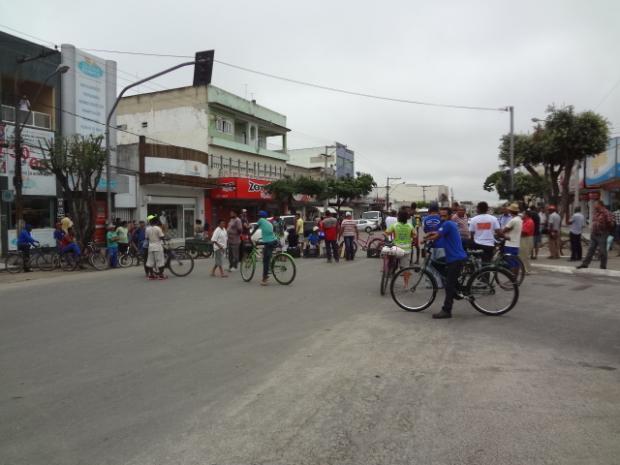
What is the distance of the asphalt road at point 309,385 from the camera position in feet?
11.3

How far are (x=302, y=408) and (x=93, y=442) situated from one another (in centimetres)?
160

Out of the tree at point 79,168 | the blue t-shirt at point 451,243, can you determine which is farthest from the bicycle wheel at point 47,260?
the blue t-shirt at point 451,243

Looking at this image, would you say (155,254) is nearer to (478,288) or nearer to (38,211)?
(478,288)

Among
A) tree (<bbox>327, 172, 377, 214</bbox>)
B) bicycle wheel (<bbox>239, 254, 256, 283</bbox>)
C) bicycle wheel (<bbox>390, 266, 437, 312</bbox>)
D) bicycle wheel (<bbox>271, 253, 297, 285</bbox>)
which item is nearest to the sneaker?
bicycle wheel (<bbox>390, 266, 437, 312</bbox>)

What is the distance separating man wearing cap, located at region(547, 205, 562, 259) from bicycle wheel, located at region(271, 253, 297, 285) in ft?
30.5

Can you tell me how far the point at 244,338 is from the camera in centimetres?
650

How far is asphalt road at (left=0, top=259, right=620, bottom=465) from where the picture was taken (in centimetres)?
344

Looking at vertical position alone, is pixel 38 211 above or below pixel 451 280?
above

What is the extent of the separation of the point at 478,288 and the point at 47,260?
14486 mm

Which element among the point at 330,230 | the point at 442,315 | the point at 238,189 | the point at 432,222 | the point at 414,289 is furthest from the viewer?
the point at 238,189

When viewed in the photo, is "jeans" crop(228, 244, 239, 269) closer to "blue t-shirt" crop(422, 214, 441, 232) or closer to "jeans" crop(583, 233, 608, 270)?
"blue t-shirt" crop(422, 214, 441, 232)

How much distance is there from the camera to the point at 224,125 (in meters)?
38.5

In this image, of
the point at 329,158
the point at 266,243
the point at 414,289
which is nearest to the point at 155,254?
the point at 266,243

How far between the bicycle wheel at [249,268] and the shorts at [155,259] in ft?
7.53
